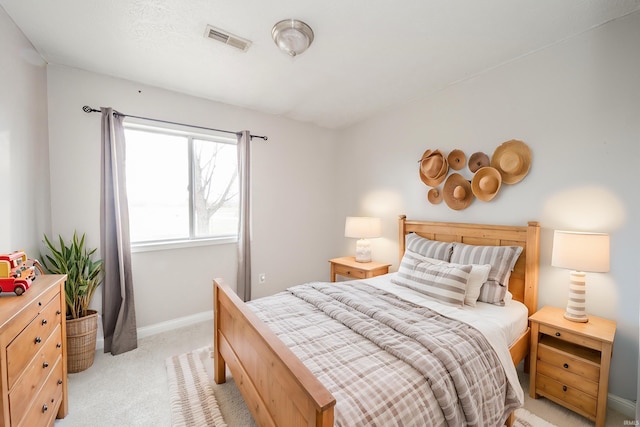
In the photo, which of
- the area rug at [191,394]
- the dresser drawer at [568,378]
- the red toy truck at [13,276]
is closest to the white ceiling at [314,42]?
the red toy truck at [13,276]

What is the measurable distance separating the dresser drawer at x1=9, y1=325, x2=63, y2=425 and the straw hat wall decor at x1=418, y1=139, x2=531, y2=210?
3.16 m

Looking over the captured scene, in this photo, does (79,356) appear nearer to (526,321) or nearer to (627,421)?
(526,321)

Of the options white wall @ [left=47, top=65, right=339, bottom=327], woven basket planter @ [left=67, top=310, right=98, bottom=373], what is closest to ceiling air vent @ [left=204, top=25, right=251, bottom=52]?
white wall @ [left=47, top=65, right=339, bottom=327]

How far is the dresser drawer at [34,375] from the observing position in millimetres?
1141

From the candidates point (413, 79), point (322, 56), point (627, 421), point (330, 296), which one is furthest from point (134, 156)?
point (627, 421)

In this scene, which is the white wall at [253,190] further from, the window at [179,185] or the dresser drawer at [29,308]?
the dresser drawer at [29,308]

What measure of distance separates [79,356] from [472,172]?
3.80m

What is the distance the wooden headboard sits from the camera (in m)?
2.14

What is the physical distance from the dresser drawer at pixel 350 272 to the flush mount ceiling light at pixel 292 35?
2.34 metres

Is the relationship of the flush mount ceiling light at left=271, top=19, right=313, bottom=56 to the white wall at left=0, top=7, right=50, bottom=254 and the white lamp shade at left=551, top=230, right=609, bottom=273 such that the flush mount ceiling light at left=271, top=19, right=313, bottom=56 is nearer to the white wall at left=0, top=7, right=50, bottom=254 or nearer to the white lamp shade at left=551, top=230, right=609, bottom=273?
the white wall at left=0, top=7, right=50, bottom=254

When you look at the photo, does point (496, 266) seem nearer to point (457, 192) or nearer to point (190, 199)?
point (457, 192)

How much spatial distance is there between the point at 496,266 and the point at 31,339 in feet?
9.79

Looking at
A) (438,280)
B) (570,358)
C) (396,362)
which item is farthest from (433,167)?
(396,362)

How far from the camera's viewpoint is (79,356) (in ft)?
7.14
